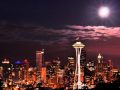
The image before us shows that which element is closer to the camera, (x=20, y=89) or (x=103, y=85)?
(x=103, y=85)

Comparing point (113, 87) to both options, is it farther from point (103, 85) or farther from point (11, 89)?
point (11, 89)

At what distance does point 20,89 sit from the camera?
190m

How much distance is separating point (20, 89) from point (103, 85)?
99453 millimetres

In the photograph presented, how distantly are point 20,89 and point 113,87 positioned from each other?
103431 mm

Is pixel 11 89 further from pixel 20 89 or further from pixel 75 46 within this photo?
pixel 75 46

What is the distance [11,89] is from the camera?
593 feet

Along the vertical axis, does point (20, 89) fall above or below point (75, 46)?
below

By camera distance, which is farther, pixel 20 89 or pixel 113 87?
pixel 20 89

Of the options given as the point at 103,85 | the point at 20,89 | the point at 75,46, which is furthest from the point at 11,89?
the point at 103,85

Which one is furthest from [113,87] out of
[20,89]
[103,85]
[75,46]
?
[20,89]

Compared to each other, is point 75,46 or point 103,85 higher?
point 75,46

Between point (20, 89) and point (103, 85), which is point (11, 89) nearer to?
point (20, 89)

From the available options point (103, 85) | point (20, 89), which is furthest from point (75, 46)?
point (103, 85)

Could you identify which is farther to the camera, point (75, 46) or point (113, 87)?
point (75, 46)
